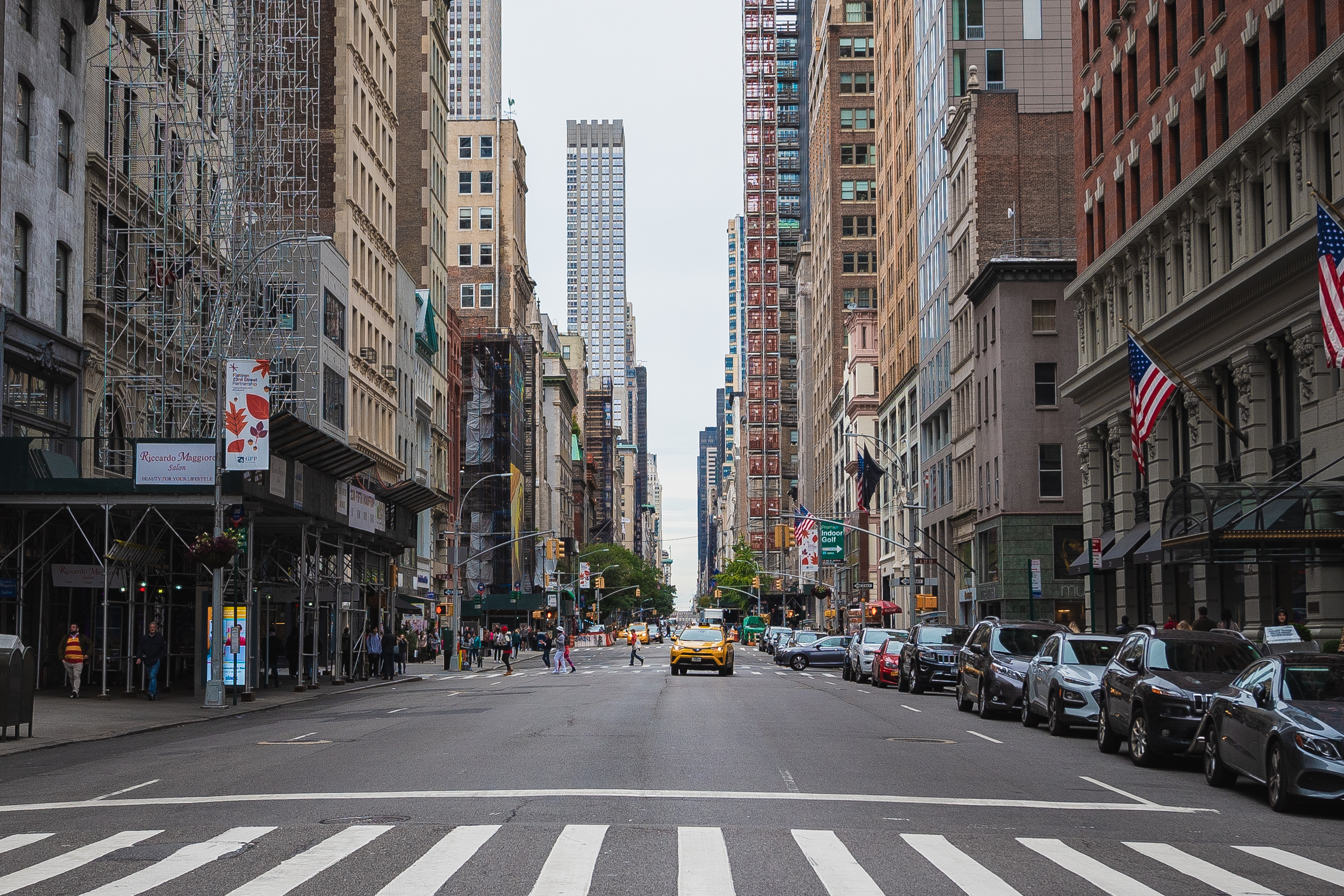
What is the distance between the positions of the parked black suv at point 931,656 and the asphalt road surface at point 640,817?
14137 mm

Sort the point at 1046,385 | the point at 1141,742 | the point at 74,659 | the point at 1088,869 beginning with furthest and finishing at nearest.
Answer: the point at 1046,385
the point at 74,659
the point at 1141,742
the point at 1088,869

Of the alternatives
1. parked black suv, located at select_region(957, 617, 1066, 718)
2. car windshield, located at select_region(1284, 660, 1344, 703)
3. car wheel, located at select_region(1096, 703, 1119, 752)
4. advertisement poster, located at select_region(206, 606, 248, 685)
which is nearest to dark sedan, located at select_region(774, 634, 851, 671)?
advertisement poster, located at select_region(206, 606, 248, 685)

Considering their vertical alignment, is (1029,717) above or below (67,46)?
below

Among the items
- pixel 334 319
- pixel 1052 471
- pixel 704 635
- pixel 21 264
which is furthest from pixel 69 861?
pixel 334 319

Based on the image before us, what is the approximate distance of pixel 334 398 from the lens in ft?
210

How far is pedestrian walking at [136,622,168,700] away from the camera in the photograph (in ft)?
117

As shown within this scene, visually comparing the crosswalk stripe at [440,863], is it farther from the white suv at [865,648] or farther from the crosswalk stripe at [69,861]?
the white suv at [865,648]

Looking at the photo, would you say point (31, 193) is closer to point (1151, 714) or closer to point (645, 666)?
point (1151, 714)

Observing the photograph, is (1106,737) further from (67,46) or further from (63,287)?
(67,46)

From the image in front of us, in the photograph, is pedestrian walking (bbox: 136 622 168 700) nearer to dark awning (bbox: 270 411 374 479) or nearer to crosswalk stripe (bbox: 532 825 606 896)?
dark awning (bbox: 270 411 374 479)

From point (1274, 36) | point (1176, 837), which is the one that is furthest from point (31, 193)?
point (1176, 837)

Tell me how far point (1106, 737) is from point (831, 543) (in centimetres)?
6795

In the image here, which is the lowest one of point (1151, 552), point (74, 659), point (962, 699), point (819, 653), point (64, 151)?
point (819, 653)

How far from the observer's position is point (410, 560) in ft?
265
